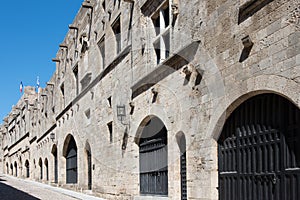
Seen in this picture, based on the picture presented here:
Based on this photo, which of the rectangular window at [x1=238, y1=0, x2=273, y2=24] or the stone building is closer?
the stone building

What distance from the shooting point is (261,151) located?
5.98m

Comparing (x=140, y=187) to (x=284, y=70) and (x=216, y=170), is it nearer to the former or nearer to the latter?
(x=216, y=170)

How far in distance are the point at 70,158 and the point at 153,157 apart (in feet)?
33.6

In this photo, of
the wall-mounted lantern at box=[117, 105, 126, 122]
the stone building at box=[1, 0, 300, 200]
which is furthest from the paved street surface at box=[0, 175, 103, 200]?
the wall-mounted lantern at box=[117, 105, 126, 122]

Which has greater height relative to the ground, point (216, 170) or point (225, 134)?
point (225, 134)

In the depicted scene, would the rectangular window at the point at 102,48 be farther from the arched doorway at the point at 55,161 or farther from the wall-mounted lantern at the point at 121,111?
the arched doorway at the point at 55,161

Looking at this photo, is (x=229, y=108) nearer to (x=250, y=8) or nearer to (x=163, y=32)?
(x=250, y=8)

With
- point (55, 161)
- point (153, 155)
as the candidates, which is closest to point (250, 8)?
point (153, 155)

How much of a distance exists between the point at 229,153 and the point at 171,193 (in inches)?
92.4

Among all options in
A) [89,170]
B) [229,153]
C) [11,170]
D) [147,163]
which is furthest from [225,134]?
[11,170]

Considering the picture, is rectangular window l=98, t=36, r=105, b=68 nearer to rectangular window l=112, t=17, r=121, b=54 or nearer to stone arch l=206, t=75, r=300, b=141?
rectangular window l=112, t=17, r=121, b=54

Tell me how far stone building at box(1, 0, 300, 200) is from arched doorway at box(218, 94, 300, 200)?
0.01 meters

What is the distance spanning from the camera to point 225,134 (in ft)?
22.7

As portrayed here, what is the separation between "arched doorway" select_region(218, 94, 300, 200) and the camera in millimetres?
5383
